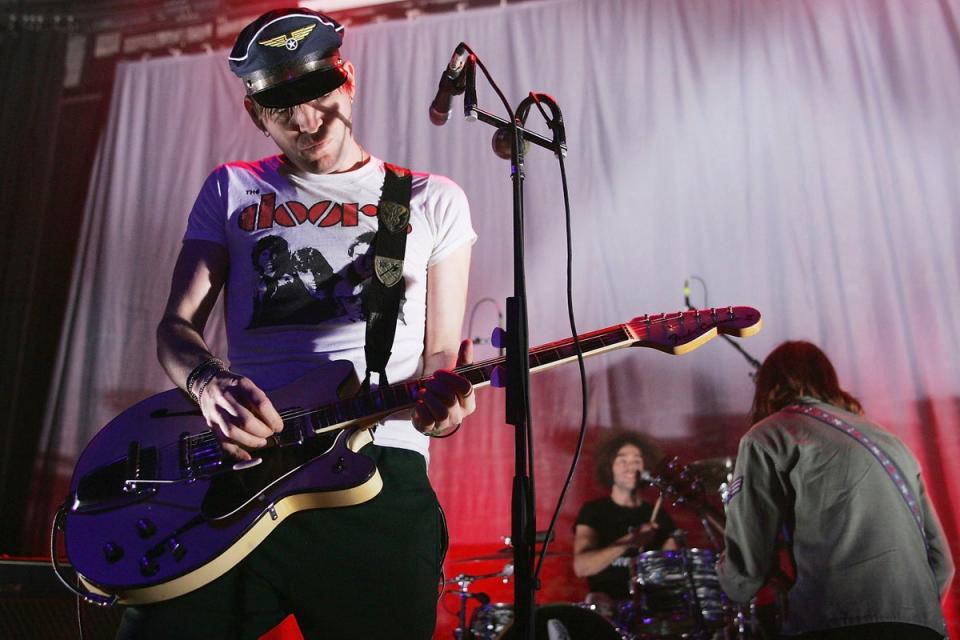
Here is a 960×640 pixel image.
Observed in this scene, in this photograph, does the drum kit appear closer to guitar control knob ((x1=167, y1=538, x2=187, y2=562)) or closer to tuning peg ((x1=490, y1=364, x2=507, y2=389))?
tuning peg ((x1=490, y1=364, x2=507, y2=389))

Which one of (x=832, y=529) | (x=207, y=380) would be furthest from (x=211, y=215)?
(x=832, y=529)

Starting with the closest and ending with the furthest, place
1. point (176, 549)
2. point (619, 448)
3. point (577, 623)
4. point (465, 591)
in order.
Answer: point (176, 549), point (577, 623), point (465, 591), point (619, 448)

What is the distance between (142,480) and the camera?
→ 1.71m

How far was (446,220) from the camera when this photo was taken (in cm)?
211

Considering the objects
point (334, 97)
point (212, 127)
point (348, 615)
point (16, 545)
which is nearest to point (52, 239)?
point (212, 127)

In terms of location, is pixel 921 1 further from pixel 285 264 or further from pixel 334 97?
pixel 285 264

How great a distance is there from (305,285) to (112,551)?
0.72 meters

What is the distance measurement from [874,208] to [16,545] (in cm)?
534

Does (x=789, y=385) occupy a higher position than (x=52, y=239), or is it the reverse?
(x=52, y=239)

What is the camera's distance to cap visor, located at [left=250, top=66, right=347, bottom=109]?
78.4 inches

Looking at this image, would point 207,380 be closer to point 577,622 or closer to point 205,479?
point 205,479

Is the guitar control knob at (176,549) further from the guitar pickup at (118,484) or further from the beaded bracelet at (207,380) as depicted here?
the beaded bracelet at (207,380)

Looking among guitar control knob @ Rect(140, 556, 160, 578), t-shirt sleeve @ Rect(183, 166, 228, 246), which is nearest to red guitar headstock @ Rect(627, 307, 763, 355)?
t-shirt sleeve @ Rect(183, 166, 228, 246)

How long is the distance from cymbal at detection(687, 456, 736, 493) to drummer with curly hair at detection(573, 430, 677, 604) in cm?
32
